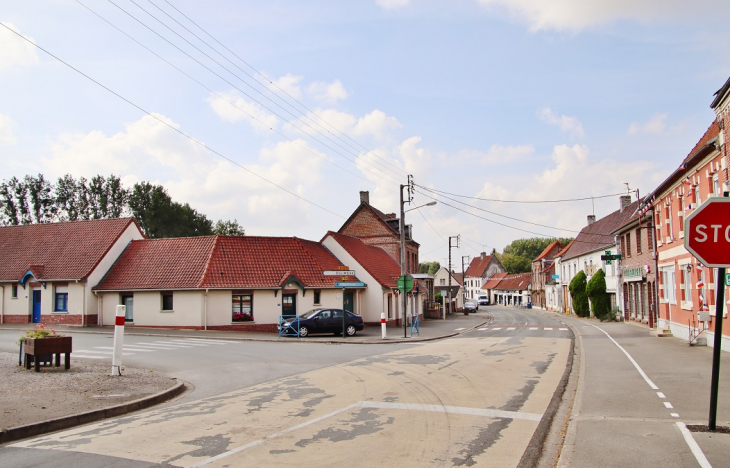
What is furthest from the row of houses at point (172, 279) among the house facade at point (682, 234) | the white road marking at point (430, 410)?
the white road marking at point (430, 410)

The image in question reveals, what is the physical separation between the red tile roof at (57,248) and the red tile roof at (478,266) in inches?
4052

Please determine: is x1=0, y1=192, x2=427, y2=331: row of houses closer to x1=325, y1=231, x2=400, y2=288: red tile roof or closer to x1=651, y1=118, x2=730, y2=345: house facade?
x1=325, y1=231, x2=400, y2=288: red tile roof

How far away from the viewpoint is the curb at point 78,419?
7.87m

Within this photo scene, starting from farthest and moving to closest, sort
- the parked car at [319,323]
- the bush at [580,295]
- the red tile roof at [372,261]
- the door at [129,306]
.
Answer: the bush at [580,295]
the red tile roof at [372,261]
the door at [129,306]
the parked car at [319,323]

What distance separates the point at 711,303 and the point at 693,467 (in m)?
16.2

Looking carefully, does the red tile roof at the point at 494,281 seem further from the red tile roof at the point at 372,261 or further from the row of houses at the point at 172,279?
the row of houses at the point at 172,279

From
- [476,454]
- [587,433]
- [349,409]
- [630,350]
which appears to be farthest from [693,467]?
[630,350]

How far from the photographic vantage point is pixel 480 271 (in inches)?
5128

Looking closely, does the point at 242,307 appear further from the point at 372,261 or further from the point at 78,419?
the point at 78,419

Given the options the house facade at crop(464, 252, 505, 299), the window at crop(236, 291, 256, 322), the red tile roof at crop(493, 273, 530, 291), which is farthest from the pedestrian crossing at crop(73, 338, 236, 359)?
the house facade at crop(464, 252, 505, 299)

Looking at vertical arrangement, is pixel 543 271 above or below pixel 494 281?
above

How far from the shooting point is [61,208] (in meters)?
67.2

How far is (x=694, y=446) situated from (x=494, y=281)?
385 feet

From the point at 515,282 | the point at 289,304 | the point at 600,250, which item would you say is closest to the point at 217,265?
the point at 289,304
